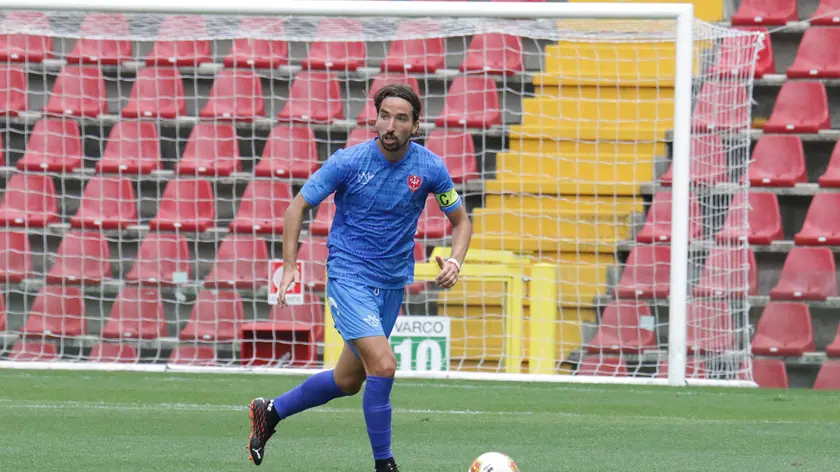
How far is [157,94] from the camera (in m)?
11.3

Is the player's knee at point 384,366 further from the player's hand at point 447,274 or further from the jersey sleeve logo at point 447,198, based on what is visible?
the jersey sleeve logo at point 447,198

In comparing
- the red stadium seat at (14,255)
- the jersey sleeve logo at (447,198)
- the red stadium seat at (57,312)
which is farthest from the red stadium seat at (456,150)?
the jersey sleeve logo at (447,198)

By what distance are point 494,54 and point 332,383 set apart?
625 centimetres

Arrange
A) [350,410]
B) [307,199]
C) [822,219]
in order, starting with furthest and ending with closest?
[822,219]
[350,410]
[307,199]

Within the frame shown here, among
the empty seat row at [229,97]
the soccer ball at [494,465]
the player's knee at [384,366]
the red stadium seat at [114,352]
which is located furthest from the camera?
the empty seat row at [229,97]

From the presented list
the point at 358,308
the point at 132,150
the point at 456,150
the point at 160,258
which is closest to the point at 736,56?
the point at 456,150

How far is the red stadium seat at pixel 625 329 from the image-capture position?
1050 centimetres

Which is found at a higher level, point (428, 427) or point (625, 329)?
point (625, 329)

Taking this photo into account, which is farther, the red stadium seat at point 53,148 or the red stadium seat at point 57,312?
the red stadium seat at point 53,148

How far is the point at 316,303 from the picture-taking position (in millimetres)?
10969

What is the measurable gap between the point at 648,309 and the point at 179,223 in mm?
3893

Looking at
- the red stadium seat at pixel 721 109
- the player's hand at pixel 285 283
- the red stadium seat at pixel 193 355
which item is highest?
the red stadium seat at pixel 721 109

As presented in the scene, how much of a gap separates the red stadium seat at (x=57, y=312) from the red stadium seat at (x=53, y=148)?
103cm

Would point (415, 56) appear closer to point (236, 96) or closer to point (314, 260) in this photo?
point (236, 96)
